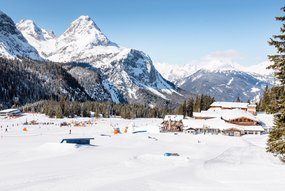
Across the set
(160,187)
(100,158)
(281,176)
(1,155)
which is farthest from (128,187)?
(1,155)

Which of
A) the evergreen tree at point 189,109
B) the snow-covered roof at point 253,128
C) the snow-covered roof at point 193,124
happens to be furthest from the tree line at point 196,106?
the snow-covered roof at point 253,128

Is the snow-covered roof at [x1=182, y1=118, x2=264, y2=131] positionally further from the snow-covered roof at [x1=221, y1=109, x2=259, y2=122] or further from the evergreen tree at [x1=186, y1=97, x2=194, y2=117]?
the evergreen tree at [x1=186, y1=97, x2=194, y2=117]

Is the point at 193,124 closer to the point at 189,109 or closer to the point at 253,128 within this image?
the point at 253,128

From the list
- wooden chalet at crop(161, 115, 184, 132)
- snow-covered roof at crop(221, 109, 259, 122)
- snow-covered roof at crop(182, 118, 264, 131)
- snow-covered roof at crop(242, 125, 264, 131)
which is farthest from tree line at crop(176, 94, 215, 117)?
snow-covered roof at crop(242, 125, 264, 131)

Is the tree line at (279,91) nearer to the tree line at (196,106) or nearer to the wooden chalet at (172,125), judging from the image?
the wooden chalet at (172,125)

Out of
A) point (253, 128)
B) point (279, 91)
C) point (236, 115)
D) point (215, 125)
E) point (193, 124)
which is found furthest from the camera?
point (236, 115)

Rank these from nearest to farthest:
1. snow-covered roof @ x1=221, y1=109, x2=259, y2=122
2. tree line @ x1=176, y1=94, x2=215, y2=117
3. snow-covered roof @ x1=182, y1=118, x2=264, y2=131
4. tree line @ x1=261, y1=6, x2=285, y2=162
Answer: tree line @ x1=261, y1=6, x2=285, y2=162 → snow-covered roof @ x1=182, y1=118, x2=264, y2=131 → snow-covered roof @ x1=221, y1=109, x2=259, y2=122 → tree line @ x1=176, y1=94, x2=215, y2=117

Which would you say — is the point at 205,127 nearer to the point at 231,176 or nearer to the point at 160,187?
Result: the point at 231,176

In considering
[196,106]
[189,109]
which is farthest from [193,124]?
[189,109]

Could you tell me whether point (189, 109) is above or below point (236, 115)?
above

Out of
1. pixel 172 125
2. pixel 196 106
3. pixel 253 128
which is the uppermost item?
pixel 196 106

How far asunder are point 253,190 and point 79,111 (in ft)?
550

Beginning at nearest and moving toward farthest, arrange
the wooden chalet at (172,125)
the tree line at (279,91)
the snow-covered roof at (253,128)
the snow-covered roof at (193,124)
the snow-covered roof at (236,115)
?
the tree line at (279,91), the snow-covered roof at (253,128), the snow-covered roof at (193,124), the snow-covered roof at (236,115), the wooden chalet at (172,125)

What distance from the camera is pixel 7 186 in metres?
23.9
